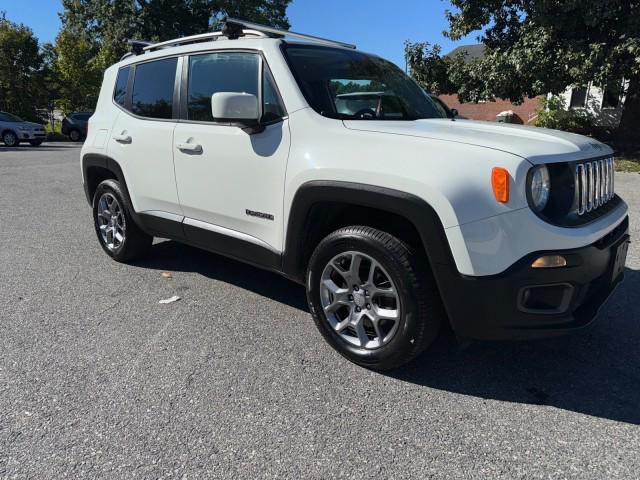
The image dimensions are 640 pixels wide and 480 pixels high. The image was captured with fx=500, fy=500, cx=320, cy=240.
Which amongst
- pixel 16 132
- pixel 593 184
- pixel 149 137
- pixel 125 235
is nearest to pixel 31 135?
pixel 16 132

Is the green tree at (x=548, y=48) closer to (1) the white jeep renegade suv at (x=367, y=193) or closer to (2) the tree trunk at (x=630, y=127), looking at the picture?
(2) the tree trunk at (x=630, y=127)

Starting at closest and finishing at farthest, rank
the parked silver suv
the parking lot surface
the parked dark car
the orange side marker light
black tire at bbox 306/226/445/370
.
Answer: the parking lot surface, the orange side marker light, black tire at bbox 306/226/445/370, the parked silver suv, the parked dark car

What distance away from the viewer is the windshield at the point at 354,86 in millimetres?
3121

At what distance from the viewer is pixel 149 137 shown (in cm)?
397

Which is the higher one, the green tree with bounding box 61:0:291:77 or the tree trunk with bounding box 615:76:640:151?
the green tree with bounding box 61:0:291:77

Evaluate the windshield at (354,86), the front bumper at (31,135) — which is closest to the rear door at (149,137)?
the windshield at (354,86)

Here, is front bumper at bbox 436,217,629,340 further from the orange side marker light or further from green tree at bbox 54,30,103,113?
green tree at bbox 54,30,103,113

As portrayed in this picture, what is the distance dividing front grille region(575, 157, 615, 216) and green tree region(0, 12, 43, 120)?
109 feet

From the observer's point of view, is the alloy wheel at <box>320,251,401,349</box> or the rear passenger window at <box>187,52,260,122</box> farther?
the rear passenger window at <box>187,52,260,122</box>

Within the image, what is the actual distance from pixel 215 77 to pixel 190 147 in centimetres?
52

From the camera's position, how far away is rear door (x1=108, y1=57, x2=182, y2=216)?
387cm

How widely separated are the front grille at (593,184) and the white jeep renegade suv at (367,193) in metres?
0.02

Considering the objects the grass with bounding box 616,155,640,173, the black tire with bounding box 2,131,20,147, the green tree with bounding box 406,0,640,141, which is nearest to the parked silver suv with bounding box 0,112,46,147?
the black tire with bounding box 2,131,20,147

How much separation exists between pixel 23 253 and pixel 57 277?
106 cm
